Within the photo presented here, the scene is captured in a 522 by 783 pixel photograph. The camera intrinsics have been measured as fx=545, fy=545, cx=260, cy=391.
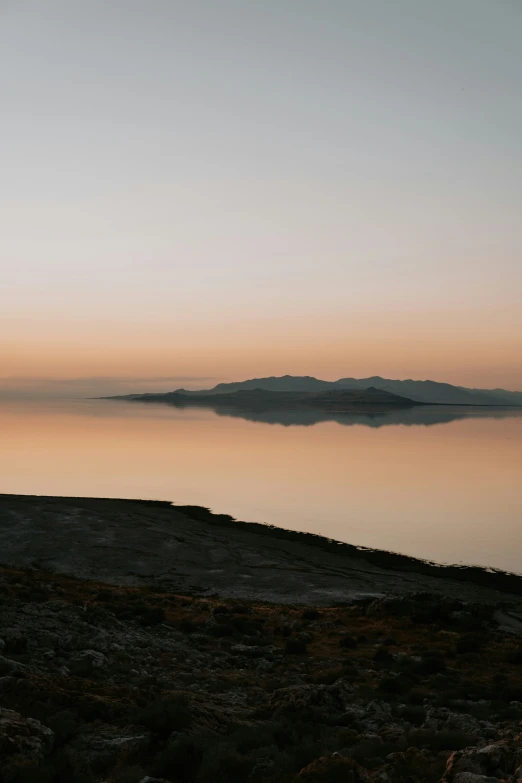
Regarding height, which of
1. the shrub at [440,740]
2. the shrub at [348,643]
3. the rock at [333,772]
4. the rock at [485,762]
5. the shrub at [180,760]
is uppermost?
the rock at [485,762]

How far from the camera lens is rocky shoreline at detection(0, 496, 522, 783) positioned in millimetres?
9750

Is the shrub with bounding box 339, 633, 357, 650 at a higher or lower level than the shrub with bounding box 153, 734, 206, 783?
lower

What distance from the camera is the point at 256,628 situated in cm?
2198

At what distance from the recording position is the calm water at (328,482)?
154ft

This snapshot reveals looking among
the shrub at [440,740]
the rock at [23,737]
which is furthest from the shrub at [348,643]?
the rock at [23,737]

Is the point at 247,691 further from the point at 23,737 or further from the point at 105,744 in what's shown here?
the point at 23,737

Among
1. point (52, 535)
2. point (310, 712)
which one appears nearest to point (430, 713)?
point (310, 712)

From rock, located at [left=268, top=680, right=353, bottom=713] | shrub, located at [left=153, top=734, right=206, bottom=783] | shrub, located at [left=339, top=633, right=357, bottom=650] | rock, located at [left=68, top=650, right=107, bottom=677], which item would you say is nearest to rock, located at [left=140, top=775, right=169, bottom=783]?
shrub, located at [left=153, top=734, right=206, bottom=783]

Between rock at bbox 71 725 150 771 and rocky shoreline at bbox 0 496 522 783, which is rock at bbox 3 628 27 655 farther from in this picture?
rock at bbox 71 725 150 771

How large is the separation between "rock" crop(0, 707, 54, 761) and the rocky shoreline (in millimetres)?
31

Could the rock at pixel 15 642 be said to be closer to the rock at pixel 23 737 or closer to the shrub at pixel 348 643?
the rock at pixel 23 737

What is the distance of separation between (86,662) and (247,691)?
4.58 metres

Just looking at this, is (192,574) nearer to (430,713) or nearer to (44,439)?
(430,713)

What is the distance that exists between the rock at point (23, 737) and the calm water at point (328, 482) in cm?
3421
